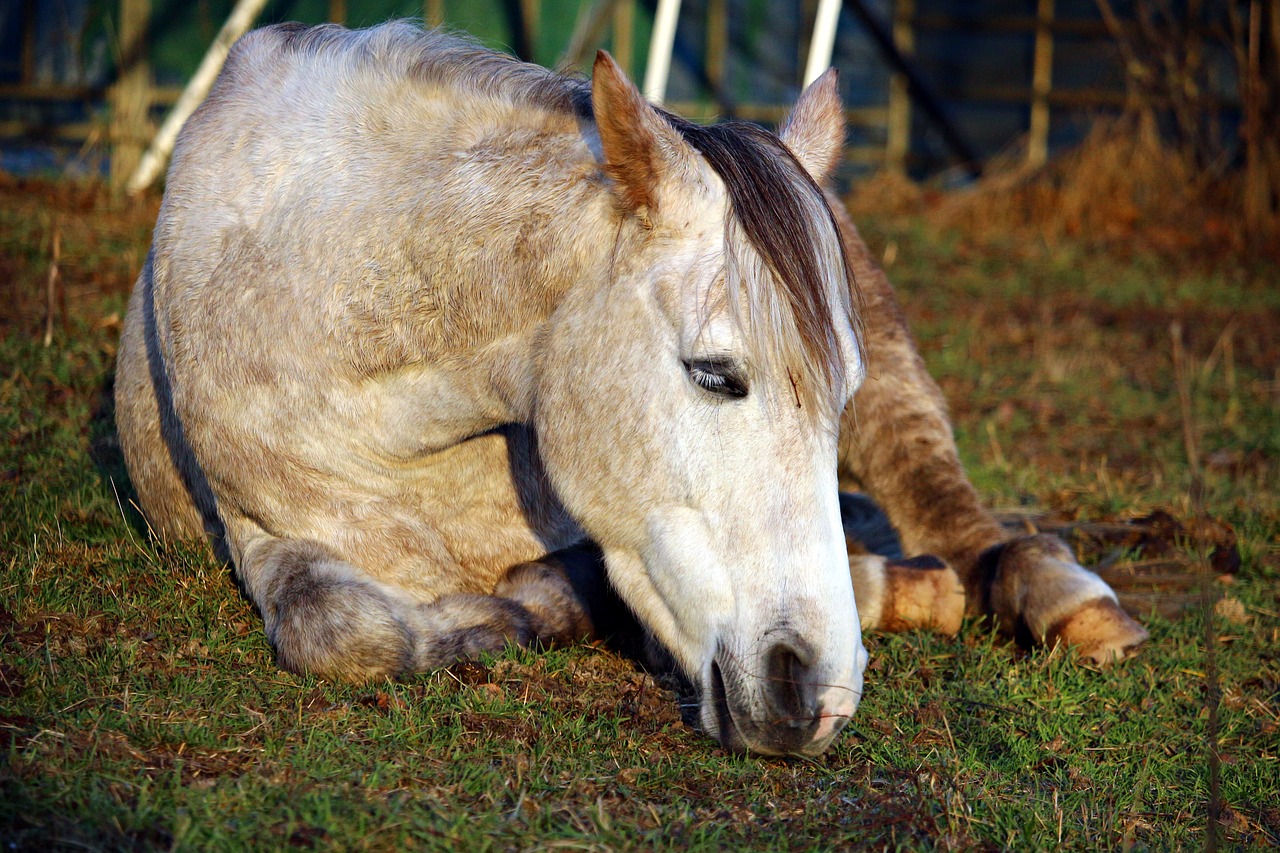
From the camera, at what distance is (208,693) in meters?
2.41

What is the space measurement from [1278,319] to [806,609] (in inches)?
270


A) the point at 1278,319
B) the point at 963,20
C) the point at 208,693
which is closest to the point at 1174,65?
the point at 1278,319

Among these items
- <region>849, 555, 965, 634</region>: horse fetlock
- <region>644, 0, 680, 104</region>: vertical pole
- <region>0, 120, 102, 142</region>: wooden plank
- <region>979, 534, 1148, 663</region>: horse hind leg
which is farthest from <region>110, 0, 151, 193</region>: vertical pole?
<region>979, 534, 1148, 663</region>: horse hind leg

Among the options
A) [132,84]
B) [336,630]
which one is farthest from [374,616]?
[132,84]

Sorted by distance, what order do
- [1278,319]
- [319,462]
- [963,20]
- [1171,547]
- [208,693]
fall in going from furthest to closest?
[963,20], [1278,319], [1171,547], [319,462], [208,693]

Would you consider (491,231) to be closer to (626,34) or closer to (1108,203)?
(1108,203)

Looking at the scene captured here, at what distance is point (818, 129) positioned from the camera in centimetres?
276

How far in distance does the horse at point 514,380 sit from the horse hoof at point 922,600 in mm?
13

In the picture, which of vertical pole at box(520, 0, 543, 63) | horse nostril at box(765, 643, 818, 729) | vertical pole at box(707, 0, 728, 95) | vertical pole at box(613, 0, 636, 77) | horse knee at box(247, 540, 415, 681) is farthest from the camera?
vertical pole at box(707, 0, 728, 95)

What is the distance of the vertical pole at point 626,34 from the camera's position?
11.2 m

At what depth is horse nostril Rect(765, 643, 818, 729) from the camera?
2.11 m

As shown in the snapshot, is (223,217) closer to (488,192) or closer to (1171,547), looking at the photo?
(488,192)

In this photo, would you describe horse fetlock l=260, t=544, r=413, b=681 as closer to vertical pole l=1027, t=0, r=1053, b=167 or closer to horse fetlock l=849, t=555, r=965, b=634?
horse fetlock l=849, t=555, r=965, b=634

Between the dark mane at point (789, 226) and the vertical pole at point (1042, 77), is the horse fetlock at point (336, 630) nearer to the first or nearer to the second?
the dark mane at point (789, 226)
